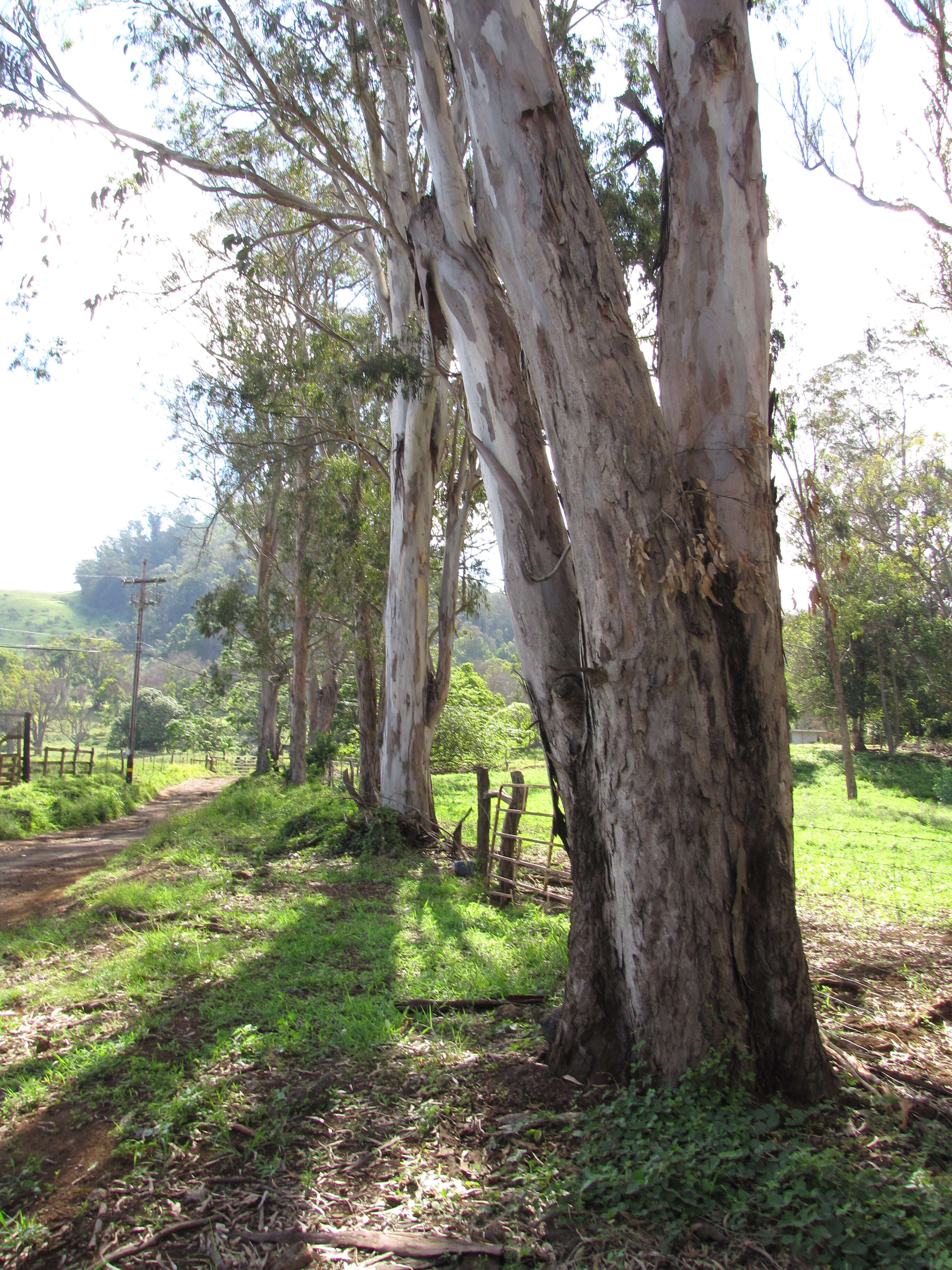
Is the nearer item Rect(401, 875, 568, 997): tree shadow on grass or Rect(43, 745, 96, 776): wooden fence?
Rect(401, 875, 568, 997): tree shadow on grass

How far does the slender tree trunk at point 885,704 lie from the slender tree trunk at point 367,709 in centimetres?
2278

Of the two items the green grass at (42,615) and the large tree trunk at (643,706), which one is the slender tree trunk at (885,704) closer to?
the large tree trunk at (643,706)

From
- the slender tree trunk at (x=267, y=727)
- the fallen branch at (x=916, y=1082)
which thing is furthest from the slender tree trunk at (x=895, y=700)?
the fallen branch at (x=916, y=1082)

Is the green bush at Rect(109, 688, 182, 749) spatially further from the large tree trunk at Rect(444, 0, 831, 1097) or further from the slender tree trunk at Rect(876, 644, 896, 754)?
the large tree trunk at Rect(444, 0, 831, 1097)

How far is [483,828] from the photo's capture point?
8695 mm

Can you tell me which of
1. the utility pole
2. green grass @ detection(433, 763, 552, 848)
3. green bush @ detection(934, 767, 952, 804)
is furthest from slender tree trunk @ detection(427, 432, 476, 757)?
the utility pole

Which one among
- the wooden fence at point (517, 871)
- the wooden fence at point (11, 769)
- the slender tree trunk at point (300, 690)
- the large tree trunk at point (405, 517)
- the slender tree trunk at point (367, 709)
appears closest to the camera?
the wooden fence at point (517, 871)

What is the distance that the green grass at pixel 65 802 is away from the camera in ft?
54.6

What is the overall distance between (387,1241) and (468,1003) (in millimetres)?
2105

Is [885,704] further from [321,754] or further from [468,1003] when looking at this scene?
[468,1003]

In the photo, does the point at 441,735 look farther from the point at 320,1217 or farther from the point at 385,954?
the point at 320,1217

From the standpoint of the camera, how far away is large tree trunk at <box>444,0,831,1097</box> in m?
3.30

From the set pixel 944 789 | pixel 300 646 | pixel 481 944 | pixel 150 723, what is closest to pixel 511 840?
pixel 481 944

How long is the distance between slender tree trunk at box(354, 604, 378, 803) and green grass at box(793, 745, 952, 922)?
6.43 meters
